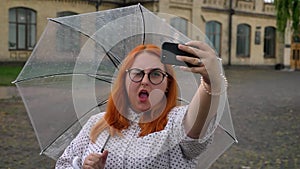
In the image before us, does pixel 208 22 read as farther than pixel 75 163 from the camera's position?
Yes

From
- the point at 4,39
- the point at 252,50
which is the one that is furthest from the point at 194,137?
the point at 252,50

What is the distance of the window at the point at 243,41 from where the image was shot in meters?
36.2

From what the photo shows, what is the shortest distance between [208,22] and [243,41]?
4.04 m

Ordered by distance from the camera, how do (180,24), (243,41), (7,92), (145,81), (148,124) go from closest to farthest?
(145,81) → (148,124) → (180,24) → (7,92) → (243,41)

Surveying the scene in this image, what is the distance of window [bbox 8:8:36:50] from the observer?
91.4ft

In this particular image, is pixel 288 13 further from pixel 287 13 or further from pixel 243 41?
pixel 243 41

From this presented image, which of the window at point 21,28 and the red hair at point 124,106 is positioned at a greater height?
the window at point 21,28

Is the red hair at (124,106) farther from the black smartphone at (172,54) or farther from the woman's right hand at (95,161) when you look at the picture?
the black smartphone at (172,54)

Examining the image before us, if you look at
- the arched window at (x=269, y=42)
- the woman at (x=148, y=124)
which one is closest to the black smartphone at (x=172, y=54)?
the woman at (x=148, y=124)

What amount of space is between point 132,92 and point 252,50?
35.5 m

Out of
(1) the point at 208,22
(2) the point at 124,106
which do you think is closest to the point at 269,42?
(1) the point at 208,22

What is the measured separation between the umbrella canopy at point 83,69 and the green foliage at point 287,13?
39.7 ft

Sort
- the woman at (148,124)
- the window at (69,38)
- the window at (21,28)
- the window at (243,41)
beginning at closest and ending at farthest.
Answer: the woman at (148,124), the window at (69,38), the window at (21,28), the window at (243,41)

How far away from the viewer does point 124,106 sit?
2.16 m
